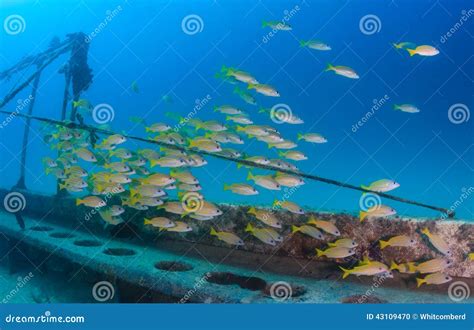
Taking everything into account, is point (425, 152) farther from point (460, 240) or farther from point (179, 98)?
point (179, 98)

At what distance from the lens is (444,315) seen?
5.72 m

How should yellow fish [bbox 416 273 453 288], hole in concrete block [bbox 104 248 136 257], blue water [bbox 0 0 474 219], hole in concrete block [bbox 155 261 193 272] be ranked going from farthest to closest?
blue water [bbox 0 0 474 219] < hole in concrete block [bbox 104 248 136 257] < hole in concrete block [bbox 155 261 193 272] < yellow fish [bbox 416 273 453 288]

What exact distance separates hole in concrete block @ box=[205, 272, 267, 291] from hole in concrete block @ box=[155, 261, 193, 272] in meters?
0.47

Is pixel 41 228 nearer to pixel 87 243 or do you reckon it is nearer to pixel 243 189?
pixel 87 243

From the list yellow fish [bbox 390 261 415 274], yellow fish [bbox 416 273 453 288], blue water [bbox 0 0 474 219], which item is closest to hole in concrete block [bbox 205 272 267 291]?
yellow fish [bbox 390 261 415 274]

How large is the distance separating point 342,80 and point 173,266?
5009cm

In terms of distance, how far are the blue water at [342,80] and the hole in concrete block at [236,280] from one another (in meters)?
19.7

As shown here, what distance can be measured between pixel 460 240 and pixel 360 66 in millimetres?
55326

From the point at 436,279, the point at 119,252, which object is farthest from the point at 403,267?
the point at 119,252

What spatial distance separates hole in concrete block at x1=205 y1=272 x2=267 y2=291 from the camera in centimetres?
619

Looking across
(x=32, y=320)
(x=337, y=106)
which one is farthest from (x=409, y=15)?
(x=32, y=320)

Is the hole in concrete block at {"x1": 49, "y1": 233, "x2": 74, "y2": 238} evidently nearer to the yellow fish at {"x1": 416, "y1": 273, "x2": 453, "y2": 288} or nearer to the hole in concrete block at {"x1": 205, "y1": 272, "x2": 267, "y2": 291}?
the hole in concrete block at {"x1": 205, "y1": 272, "x2": 267, "y2": 291}

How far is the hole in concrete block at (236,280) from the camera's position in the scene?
20.3 ft

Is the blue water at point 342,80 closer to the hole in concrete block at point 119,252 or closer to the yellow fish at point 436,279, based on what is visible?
the hole in concrete block at point 119,252
